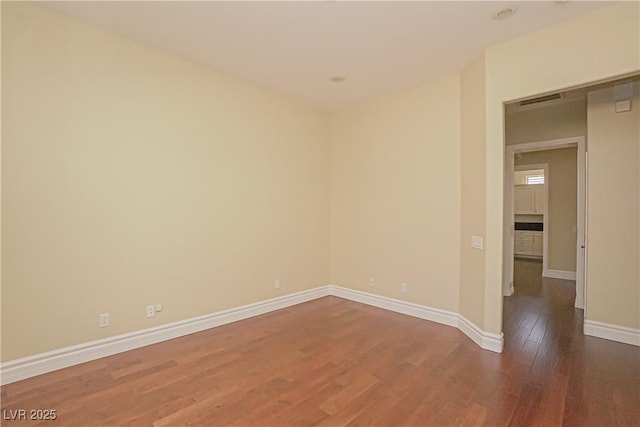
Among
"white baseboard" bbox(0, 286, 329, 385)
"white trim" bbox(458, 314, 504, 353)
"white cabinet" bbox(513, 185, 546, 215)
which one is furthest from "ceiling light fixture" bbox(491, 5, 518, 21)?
"white cabinet" bbox(513, 185, 546, 215)

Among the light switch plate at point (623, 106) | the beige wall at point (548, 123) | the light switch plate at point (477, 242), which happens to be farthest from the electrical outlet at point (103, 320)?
the beige wall at point (548, 123)

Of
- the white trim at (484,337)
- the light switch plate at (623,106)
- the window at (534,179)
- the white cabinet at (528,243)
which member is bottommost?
the white trim at (484,337)

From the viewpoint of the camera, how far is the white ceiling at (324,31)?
2.60 metres

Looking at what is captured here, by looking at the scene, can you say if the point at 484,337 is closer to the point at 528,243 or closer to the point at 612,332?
the point at 612,332

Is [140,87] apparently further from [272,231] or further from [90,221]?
[272,231]

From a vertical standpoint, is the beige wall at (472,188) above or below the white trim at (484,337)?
above

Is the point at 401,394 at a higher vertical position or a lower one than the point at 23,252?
lower

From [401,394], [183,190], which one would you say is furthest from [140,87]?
[401,394]

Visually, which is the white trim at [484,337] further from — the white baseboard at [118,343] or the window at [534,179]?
the window at [534,179]

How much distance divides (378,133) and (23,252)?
170 inches

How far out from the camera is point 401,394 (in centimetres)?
240

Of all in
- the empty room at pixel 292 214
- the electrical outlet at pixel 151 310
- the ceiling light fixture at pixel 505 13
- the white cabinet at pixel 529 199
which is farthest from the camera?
the white cabinet at pixel 529 199

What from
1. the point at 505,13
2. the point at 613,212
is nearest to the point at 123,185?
the point at 505,13

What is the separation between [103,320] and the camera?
2980 mm
